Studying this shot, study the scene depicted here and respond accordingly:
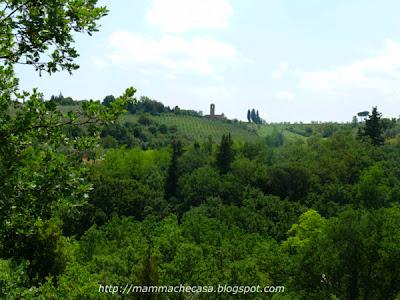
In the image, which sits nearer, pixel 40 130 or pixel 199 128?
pixel 40 130

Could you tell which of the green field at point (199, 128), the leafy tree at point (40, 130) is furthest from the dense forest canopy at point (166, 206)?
the green field at point (199, 128)

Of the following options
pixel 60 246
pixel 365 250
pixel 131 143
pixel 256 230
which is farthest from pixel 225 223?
pixel 131 143

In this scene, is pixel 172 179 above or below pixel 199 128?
below

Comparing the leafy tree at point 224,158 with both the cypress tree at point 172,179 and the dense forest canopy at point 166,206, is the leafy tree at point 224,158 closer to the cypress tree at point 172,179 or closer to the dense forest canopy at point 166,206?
the dense forest canopy at point 166,206

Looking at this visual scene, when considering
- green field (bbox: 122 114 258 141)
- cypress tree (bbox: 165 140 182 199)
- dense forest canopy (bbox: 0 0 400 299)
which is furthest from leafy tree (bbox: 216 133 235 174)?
green field (bbox: 122 114 258 141)

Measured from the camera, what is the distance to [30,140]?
8023mm

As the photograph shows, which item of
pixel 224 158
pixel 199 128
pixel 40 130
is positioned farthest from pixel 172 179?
pixel 199 128

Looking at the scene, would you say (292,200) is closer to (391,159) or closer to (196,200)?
(196,200)

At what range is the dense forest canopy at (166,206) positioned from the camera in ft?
25.6

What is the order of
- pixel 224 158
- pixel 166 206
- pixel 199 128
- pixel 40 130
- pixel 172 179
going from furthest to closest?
pixel 199 128, pixel 224 158, pixel 172 179, pixel 166 206, pixel 40 130

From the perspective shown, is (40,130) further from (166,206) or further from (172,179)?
(172,179)

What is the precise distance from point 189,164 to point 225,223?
31.7 meters

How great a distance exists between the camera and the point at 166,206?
8262 cm

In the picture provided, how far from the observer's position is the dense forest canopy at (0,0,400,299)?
7.81m
